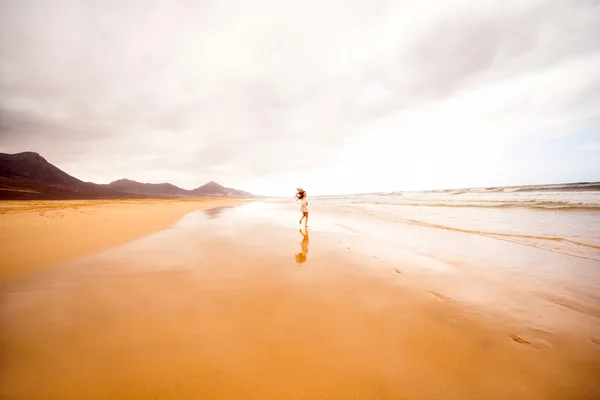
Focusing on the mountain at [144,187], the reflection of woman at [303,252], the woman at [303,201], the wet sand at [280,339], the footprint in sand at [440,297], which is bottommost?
the wet sand at [280,339]

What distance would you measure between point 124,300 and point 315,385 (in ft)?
10.8

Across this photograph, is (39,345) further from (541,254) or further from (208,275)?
(541,254)

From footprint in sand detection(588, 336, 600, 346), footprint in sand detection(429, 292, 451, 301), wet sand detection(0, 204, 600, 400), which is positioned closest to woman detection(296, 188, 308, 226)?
wet sand detection(0, 204, 600, 400)

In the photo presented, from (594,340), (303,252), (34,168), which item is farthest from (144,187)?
(594,340)

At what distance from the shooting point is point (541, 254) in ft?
20.4

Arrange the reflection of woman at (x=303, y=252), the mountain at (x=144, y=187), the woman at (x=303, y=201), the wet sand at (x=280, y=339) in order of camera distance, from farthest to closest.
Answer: the mountain at (x=144, y=187), the woman at (x=303, y=201), the reflection of woman at (x=303, y=252), the wet sand at (x=280, y=339)

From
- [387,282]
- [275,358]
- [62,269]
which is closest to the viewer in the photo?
[275,358]

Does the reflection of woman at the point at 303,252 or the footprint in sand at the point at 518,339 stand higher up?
the reflection of woman at the point at 303,252

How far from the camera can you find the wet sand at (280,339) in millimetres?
1981

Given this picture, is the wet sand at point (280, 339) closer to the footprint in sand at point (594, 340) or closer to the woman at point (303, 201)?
the footprint in sand at point (594, 340)

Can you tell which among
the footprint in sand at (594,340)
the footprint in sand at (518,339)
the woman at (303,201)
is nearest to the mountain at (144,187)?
the woman at (303,201)

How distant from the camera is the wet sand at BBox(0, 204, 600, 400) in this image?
1.98 metres

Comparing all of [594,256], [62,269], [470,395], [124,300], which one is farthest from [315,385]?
[594,256]

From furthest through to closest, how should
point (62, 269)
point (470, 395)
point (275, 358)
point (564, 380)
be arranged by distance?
A: point (62, 269), point (275, 358), point (564, 380), point (470, 395)
